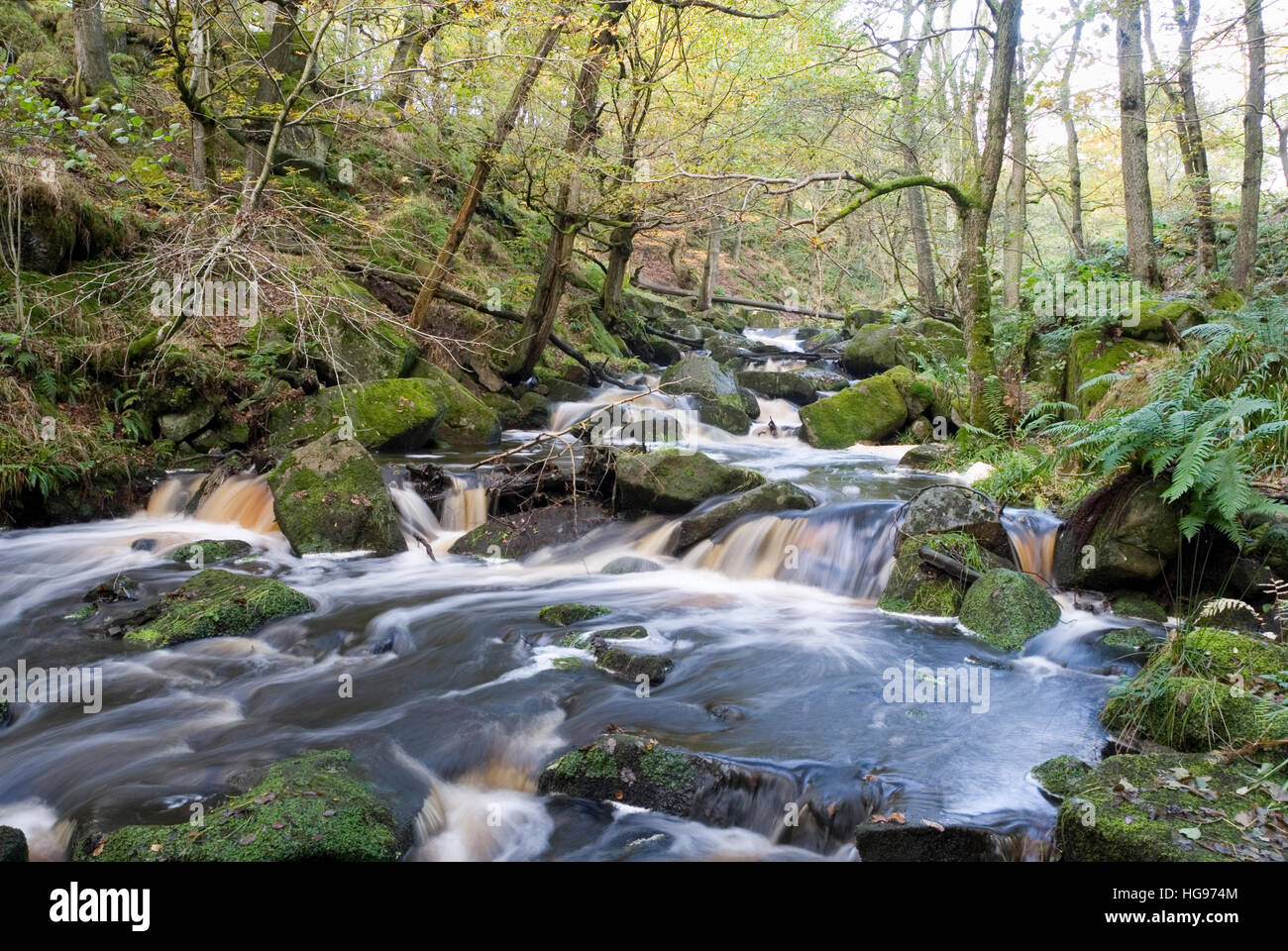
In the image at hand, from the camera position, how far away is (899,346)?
1838cm

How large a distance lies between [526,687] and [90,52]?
14.8 meters

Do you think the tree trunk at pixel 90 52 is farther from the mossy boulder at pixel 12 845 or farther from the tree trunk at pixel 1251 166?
the tree trunk at pixel 1251 166

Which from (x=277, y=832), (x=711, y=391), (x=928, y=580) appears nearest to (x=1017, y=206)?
(x=711, y=391)

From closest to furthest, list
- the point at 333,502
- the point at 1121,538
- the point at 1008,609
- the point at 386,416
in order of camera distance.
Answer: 1. the point at 1008,609
2. the point at 1121,538
3. the point at 333,502
4. the point at 386,416

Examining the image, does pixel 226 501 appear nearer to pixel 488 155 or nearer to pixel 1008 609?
pixel 488 155

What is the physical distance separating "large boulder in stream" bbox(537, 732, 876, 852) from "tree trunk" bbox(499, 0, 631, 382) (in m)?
9.39

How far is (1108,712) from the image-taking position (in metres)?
5.23

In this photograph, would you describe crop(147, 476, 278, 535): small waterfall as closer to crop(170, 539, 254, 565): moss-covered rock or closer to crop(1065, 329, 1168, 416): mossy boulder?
crop(170, 539, 254, 565): moss-covered rock

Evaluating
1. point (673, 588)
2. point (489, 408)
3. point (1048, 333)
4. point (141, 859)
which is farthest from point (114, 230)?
point (1048, 333)

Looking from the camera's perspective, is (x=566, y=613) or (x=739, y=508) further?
(x=739, y=508)

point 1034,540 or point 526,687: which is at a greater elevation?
point 1034,540

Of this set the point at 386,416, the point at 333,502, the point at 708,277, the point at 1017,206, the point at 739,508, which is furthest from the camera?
the point at 708,277

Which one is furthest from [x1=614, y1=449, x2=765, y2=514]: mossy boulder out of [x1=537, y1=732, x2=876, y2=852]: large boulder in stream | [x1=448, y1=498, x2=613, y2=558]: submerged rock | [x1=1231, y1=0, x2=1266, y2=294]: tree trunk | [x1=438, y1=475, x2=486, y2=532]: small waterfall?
[x1=1231, y1=0, x2=1266, y2=294]: tree trunk
